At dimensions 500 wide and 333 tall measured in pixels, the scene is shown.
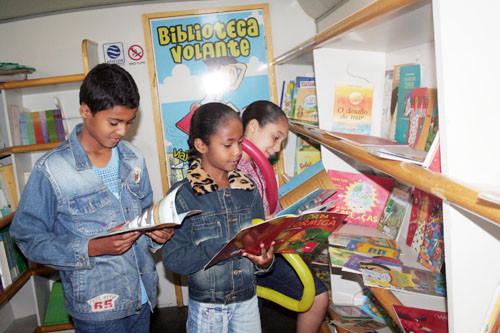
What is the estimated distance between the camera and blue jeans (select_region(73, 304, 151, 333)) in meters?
1.41

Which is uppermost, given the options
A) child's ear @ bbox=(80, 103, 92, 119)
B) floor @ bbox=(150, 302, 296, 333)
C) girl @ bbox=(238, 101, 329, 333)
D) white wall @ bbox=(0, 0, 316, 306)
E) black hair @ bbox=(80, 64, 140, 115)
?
white wall @ bbox=(0, 0, 316, 306)

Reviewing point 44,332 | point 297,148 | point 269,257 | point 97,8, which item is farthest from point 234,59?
point 44,332

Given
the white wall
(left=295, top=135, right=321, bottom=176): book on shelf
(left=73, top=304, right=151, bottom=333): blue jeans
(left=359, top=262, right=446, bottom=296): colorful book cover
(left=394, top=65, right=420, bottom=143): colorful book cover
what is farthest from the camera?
the white wall

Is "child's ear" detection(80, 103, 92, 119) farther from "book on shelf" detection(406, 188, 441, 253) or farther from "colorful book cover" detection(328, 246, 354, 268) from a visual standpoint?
"book on shelf" detection(406, 188, 441, 253)

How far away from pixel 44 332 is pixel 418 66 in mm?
2971

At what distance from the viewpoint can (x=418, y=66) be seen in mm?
1482

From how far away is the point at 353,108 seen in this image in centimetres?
178

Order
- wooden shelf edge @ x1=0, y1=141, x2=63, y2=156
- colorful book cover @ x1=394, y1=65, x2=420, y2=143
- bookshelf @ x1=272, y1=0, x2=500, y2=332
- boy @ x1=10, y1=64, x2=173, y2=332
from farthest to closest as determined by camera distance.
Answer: wooden shelf edge @ x1=0, y1=141, x2=63, y2=156 < colorful book cover @ x1=394, y1=65, x2=420, y2=143 < boy @ x1=10, y1=64, x2=173, y2=332 < bookshelf @ x1=272, y1=0, x2=500, y2=332

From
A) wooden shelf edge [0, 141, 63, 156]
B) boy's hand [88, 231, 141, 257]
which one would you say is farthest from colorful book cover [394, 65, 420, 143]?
wooden shelf edge [0, 141, 63, 156]

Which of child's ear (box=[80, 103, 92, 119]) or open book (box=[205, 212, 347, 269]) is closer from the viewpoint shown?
open book (box=[205, 212, 347, 269])

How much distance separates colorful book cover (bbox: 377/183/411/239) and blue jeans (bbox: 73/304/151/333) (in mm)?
1161

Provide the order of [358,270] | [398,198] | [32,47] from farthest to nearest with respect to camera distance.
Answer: [32,47] < [398,198] < [358,270]

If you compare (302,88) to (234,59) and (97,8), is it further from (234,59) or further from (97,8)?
(97,8)

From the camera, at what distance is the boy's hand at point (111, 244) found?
4.36ft
